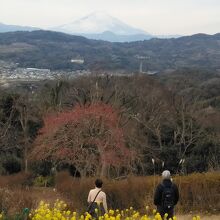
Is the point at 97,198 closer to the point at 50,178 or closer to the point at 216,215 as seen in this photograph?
the point at 216,215

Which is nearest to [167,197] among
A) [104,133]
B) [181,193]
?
[181,193]

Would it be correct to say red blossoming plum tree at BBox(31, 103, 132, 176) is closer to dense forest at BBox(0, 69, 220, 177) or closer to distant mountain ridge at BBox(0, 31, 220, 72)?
dense forest at BBox(0, 69, 220, 177)

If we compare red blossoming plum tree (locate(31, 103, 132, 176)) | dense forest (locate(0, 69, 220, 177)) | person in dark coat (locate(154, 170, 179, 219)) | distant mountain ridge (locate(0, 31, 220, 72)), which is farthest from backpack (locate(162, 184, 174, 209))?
distant mountain ridge (locate(0, 31, 220, 72))

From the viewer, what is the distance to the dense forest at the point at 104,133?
19.7 meters

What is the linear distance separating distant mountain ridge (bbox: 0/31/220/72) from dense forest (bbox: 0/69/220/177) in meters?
66.2

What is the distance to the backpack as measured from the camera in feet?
25.3

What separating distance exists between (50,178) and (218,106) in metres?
27.1

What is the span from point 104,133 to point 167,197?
39.7 feet

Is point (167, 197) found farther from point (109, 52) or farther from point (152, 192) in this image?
point (109, 52)

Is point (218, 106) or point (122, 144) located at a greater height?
point (122, 144)

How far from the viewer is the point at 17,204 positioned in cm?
851

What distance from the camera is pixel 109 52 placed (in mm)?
145625

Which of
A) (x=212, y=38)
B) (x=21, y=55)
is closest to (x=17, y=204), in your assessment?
(x=21, y=55)

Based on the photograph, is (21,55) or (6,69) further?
(21,55)
